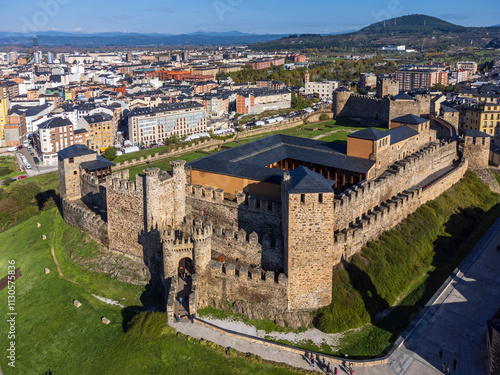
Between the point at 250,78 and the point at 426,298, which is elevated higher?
the point at 250,78

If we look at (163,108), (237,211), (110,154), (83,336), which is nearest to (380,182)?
(237,211)

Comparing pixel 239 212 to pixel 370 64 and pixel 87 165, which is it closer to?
pixel 87 165

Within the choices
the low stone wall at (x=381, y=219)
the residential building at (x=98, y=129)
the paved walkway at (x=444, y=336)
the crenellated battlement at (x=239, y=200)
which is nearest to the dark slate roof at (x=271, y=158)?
the crenellated battlement at (x=239, y=200)

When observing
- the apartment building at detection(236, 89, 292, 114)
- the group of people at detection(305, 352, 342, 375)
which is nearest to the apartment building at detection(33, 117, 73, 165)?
the apartment building at detection(236, 89, 292, 114)

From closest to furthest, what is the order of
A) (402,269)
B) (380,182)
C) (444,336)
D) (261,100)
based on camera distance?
(444,336) < (402,269) < (380,182) < (261,100)

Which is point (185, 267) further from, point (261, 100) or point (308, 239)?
point (261, 100)

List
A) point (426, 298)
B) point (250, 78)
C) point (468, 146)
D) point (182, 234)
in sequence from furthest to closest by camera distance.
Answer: point (250, 78), point (468, 146), point (182, 234), point (426, 298)

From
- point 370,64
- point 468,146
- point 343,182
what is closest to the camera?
point 343,182

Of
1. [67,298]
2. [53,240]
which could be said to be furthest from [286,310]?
[53,240]
